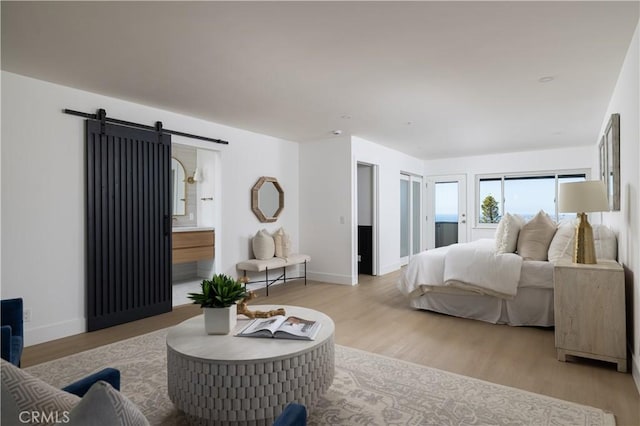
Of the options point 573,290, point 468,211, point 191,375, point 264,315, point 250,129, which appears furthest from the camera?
point 468,211

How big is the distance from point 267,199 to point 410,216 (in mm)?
3445

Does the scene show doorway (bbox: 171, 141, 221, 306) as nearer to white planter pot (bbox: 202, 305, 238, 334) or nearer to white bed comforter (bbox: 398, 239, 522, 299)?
white bed comforter (bbox: 398, 239, 522, 299)

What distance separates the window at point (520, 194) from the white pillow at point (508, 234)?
3953 millimetres

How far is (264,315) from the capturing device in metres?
2.44

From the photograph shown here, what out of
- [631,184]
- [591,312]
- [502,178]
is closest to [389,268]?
[502,178]

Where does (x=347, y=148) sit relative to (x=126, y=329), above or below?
above

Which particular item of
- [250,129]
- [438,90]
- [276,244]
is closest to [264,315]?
[438,90]

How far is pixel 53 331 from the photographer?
11.1ft

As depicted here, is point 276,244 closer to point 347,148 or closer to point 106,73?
point 347,148

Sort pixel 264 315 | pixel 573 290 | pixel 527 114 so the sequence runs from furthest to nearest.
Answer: pixel 527 114
pixel 573 290
pixel 264 315

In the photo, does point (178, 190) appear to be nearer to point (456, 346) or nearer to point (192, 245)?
point (192, 245)

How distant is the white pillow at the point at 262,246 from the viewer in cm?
537

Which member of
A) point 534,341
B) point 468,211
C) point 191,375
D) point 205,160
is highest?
point 205,160

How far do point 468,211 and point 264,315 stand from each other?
6.78 metres
